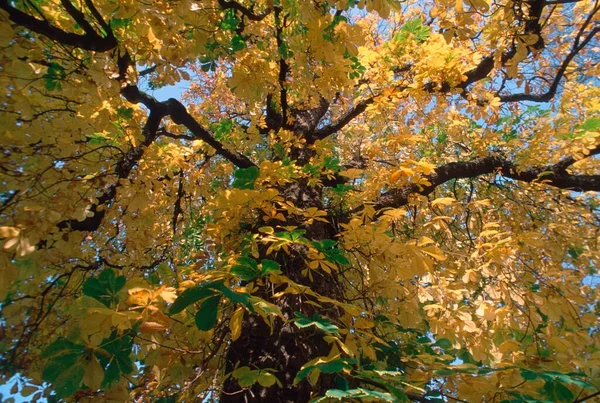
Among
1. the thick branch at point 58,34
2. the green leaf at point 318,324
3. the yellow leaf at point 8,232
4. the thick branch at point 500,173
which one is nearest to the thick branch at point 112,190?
the thick branch at point 58,34

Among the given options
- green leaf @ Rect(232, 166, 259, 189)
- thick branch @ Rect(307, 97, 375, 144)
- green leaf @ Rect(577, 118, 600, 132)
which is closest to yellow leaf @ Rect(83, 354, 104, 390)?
green leaf @ Rect(232, 166, 259, 189)

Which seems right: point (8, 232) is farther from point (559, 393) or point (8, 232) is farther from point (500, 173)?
point (500, 173)

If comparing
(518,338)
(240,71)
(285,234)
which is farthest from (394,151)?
(285,234)

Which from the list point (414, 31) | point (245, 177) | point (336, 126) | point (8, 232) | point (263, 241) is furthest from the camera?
point (336, 126)

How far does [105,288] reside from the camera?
141 centimetres

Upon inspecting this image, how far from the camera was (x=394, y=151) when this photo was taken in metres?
4.07

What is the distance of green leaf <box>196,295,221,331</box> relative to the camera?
1.34 m

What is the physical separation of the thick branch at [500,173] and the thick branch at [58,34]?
94.9 inches

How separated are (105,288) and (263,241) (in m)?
0.72

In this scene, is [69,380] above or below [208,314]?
below

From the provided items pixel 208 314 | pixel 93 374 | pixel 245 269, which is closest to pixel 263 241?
pixel 245 269

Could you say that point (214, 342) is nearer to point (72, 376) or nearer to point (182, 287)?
point (182, 287)

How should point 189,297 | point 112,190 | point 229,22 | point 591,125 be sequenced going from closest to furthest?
1. point 189,297
2. point 229,22
3. point 112,190
4. point 591,125

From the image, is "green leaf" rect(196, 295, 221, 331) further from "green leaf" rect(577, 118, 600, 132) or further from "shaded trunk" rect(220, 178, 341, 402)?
"green leaf" rect(577, 118, 600, 132)
